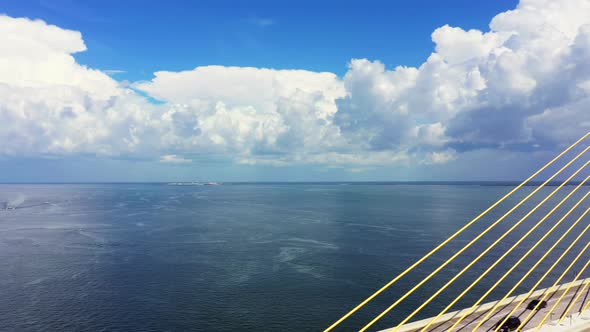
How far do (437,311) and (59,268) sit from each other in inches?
2587

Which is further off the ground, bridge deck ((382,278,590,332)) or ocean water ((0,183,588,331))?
bridge deck ((382,278,590,332))

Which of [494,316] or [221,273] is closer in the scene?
[494,316]

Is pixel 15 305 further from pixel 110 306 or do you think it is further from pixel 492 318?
pixel 492 318

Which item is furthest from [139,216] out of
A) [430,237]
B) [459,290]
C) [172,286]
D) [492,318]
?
[492,318]

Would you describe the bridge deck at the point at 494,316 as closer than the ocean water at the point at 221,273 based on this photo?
Yes

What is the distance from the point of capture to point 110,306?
167 ft

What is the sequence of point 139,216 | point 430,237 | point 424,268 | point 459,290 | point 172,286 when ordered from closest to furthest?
point 459,290 → point 172,286 → point 424,268 → point 430,237 → point 139,216

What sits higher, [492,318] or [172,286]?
[492,318]

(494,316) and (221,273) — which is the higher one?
(494,316)

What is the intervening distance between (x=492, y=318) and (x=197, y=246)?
67.5 m

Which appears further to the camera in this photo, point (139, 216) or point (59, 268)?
point (139, 216)

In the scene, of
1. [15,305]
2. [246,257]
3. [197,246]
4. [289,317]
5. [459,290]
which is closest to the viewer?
[289,317]

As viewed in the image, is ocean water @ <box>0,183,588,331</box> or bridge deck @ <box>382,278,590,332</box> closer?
bridge deck @ <box>382,278,590,332</box>

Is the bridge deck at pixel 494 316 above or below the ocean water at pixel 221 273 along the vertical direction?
above
